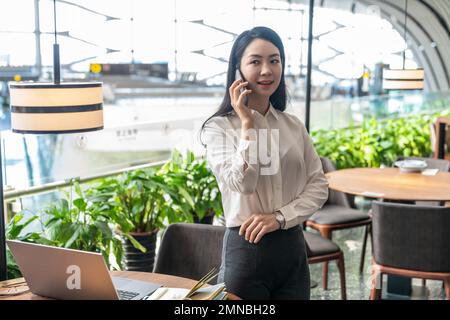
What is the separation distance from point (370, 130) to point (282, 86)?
16.9ft

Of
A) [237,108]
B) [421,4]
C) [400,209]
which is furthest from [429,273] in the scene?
[421,4]

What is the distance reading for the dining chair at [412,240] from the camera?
314 cm

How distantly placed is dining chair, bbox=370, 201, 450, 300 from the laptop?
178cm

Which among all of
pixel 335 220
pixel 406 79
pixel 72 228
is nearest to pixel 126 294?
pixel 72 228

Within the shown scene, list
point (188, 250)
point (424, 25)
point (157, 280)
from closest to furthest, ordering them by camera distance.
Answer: point (157, 280) < point (188, 250) < point (424, 25)

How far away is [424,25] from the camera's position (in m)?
15.1

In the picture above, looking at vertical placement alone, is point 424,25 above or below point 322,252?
above

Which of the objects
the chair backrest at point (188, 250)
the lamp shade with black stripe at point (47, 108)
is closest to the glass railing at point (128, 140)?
the chair backrest at point (188, 250)

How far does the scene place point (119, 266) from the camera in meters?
3.44

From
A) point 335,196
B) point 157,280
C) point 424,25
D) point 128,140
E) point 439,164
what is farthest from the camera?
point 424,25

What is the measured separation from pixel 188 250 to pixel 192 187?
190 cm

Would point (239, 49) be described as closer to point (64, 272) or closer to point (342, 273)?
point (64, 272)
